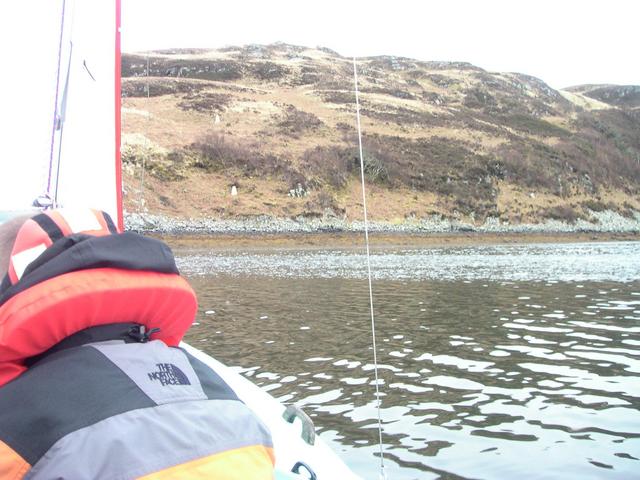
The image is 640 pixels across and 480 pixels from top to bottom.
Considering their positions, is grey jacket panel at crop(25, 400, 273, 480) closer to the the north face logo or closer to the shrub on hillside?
the the north face logo

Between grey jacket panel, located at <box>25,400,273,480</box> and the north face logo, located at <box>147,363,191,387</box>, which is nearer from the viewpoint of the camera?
grey jacket panel, located at <box>25,400,273,480</box>

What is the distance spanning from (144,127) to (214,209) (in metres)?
12.8

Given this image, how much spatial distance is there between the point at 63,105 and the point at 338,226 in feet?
108

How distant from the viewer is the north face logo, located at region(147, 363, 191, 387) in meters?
1.61

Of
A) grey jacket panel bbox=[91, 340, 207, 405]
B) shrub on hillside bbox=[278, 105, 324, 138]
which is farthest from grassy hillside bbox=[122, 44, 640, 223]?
grey jacket panel bbox=[91, 340, 207, 405]

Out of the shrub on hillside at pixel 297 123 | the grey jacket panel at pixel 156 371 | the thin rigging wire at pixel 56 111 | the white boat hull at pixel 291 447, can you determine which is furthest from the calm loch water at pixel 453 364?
the shrub on hillside at pixel 297 123

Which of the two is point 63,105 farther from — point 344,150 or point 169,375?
point 344,150

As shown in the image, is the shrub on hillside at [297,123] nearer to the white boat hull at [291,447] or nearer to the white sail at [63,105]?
the white sail at [63,105]

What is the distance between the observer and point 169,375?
1647 millimetres

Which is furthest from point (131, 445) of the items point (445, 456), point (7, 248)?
point (445, 456)

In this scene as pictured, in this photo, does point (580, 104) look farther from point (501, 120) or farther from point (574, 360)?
point (574, 360)

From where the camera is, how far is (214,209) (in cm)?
3706

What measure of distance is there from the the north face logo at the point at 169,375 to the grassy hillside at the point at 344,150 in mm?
23860

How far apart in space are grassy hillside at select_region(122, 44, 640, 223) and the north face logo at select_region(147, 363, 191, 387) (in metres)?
23.9
